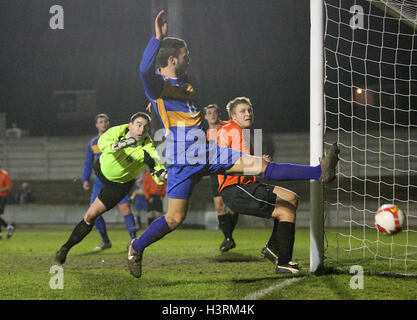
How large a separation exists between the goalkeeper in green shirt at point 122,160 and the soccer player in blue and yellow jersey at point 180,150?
4.56 feet

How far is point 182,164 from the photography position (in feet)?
14.5

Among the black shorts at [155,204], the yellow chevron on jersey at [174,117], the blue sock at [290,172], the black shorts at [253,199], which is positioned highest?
the yellow chevron on jersey at [174,117]

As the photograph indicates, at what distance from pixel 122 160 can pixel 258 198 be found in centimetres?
231

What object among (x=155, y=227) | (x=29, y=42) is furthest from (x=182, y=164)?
(x=29, y=42)

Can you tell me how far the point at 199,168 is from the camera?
4410mm

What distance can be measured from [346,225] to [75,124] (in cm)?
1376

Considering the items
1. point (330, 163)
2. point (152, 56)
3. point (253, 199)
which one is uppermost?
point (152, 56)

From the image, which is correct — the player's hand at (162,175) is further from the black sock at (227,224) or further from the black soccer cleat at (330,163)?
the black sock at (227,224)

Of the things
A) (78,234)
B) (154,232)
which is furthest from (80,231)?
(154,232)

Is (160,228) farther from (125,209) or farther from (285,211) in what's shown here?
(125,209)

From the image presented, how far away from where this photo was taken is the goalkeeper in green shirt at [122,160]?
5.96 meters

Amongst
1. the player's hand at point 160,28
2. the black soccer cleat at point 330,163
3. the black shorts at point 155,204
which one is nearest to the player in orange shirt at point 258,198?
the black soccer cleat at point 330,163

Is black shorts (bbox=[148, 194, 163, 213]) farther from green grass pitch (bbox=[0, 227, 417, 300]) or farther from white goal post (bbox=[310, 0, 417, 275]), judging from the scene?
green grass pitch (bbox=[0, 227, 417, 300])

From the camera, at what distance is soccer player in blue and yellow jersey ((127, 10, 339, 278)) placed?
4289 millimetres
